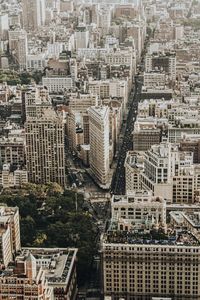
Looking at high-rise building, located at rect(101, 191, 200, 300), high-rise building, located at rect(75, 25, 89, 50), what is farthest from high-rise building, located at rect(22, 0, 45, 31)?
high-rise building, located at rect(101, 191, 200, 300)

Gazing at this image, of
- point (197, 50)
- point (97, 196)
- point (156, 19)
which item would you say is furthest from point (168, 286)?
point (156, 19)

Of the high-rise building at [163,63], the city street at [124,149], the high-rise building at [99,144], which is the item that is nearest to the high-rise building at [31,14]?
the high-rise building at [163,63]

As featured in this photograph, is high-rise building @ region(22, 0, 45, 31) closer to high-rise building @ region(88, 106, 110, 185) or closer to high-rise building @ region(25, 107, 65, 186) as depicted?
high-rise building @ region(88, 106, 110, 185)

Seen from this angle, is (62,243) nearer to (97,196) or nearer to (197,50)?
(97,196)

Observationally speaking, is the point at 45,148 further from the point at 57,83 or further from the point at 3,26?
the point at 3,26

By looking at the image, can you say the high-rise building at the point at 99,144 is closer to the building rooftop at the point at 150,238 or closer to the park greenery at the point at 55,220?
the park greenery at the point at 55,220

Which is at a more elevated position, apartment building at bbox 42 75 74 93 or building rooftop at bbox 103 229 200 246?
apartment building at bbox 42 75 74 93

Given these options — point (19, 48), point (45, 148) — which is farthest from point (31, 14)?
point (45, 148)
